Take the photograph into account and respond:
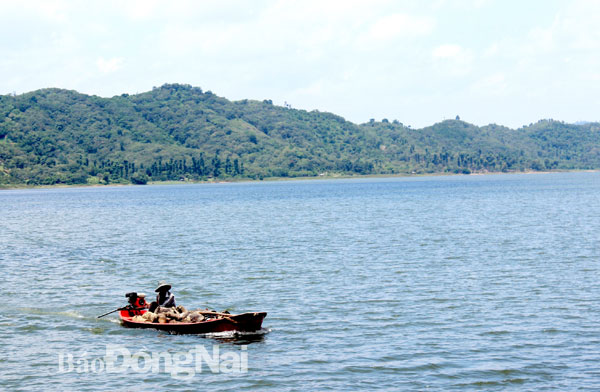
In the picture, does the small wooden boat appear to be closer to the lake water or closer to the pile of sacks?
the pile of sacks

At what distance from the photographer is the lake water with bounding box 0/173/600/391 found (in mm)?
26891

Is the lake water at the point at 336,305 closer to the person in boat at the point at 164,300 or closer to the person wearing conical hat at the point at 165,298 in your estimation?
the person in boat at the point at 164,300

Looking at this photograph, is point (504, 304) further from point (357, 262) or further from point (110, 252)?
point (110, 252)

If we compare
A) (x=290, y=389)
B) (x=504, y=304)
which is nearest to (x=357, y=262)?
(x=504, y=304)

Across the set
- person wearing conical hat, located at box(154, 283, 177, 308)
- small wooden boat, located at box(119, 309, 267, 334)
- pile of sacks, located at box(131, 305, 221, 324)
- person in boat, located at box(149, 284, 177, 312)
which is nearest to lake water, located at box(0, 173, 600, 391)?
small wooden boat, located at box(119, 309, 267, 334)

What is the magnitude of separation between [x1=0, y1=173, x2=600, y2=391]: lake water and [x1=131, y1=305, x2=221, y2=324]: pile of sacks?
2.77ft

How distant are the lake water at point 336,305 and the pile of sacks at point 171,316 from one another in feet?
2.77

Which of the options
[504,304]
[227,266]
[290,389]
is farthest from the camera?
[227,266]

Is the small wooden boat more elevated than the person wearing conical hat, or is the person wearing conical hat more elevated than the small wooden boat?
the person wearing conical hat

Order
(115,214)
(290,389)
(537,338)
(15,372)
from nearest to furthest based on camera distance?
(290,389), (15,372), (537,338), (115,214)

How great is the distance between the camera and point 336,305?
39.2 m

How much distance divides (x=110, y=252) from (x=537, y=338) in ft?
164

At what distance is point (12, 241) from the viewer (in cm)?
8425

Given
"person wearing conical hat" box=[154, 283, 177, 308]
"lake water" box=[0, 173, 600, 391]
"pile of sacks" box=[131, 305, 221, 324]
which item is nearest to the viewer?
"lake water" box=[0, 173, 600, 391]
